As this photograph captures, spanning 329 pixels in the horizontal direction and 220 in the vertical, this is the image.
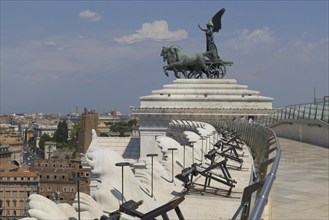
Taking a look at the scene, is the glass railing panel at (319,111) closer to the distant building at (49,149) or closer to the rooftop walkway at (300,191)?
the rooftop walkway at (300,191)

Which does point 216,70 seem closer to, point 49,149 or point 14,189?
point 14,189

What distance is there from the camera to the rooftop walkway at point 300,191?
669cm

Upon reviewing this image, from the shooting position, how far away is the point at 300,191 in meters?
8.19

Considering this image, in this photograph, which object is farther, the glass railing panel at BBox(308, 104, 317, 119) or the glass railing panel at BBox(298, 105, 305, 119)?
the glass railing panel at BBox(298, 105, 305, 119)

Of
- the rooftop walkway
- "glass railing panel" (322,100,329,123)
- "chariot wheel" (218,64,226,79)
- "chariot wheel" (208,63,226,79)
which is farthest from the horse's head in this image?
the rooftop walkway

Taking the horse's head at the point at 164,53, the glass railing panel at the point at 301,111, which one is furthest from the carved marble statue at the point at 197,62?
the glass railing panel at the point at 301,111

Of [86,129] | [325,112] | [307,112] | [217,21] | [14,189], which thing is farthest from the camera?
[86,129]

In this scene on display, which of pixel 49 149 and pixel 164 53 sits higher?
pixel 164 53

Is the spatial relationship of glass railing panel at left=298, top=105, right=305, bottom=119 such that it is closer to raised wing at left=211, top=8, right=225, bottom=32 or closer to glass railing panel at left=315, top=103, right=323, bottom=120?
glass railing panel at left=315, top=103, right=323, bottom=120

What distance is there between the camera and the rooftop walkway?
22.0 feet

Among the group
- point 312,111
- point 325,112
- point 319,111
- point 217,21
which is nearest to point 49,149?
point 217,21

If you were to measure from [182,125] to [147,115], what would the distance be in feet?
34.1

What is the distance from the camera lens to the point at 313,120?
18.2m

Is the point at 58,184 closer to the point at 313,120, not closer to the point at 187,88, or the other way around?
the point at 187,88
